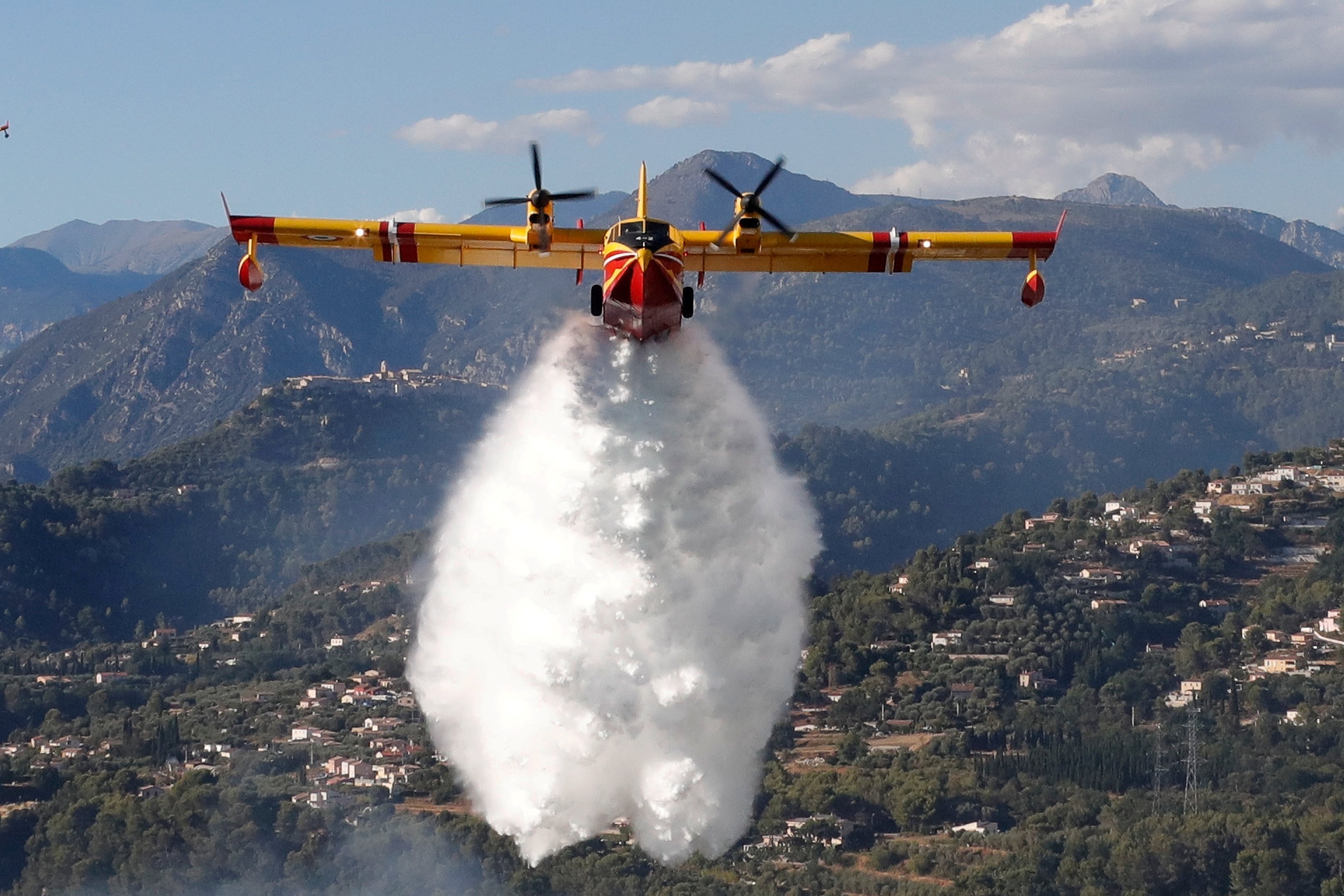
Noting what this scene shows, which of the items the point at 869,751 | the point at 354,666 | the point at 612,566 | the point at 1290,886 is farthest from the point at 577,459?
the point at 354,666

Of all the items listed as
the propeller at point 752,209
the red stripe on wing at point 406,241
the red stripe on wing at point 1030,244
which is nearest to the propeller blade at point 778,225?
the propeller at point 752,209

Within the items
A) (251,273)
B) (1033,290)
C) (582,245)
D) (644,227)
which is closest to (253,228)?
(251,273)

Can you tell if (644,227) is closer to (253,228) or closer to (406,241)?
(406,241)

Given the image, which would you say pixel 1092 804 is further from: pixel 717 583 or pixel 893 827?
pixel 717 583

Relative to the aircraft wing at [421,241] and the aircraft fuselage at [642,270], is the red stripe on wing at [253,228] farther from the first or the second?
the aircraft fuselage at [642,270]

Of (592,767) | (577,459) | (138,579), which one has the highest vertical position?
(577,459)
